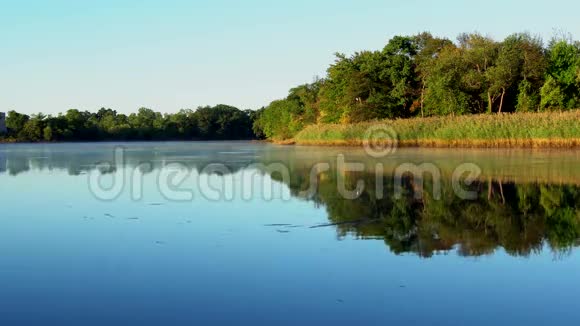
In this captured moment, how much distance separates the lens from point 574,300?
475cm

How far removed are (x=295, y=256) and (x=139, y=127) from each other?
4051 inches

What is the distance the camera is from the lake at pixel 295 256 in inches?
182

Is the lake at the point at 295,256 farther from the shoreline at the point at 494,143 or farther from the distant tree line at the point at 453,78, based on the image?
the distant tree line at the point at 453,78

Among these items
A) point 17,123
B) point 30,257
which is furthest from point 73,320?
point 17,123

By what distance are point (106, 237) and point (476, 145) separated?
27.0 m

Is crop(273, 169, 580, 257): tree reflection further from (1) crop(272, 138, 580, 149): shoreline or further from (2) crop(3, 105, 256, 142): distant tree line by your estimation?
(2) crop(3, 105, 256, 142): distant tree line

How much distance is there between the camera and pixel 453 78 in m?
42.1

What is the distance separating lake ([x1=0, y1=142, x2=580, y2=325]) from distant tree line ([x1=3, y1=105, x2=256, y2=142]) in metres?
84.9

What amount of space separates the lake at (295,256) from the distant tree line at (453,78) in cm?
2961

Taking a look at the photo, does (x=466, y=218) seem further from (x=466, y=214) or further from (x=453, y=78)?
(x=453, y=78)

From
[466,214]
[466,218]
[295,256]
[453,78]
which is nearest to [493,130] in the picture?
[453,78]

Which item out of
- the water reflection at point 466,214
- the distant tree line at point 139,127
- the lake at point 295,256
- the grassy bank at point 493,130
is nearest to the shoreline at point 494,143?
the grassy bank at point 493,130

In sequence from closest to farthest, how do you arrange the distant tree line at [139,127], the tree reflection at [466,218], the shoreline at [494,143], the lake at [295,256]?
1. the lake at [295,256]
2. the tree reflection at [466,218]
3. the shoreline at [494,143]
4. the distant tree line at [139,127]

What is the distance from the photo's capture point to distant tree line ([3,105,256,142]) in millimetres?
90625
